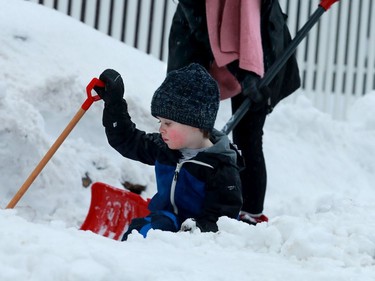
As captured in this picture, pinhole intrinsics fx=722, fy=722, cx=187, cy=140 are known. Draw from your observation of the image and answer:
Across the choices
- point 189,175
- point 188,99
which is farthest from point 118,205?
point 188,99

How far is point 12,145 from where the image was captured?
3.88 metres

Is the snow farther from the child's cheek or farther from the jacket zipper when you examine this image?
the child's cheek

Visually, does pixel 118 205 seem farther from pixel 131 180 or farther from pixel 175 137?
pixel 131 180

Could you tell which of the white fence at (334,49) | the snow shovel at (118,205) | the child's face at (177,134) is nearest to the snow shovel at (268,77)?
the snow shovel at (118,205)

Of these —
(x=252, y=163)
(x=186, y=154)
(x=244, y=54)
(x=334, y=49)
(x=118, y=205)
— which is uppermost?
(x=244, y=54)

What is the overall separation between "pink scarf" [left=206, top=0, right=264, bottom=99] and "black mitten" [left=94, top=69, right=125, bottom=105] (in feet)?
2.17

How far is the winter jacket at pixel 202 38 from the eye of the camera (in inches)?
143

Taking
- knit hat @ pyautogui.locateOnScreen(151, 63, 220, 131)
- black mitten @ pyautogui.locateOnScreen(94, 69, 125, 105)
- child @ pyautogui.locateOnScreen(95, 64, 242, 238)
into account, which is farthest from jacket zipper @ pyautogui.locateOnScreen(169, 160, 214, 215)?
black mitten @ pyautogui.locateOnScreen(94, 69, 125, 105)

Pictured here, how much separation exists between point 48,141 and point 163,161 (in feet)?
3.86

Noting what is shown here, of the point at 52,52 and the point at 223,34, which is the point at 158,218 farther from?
the point at 52,52

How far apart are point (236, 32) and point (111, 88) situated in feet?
2.74

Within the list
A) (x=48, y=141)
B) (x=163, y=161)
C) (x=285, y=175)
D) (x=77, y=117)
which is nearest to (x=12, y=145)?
(x=48, y=141)

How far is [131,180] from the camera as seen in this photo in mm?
4457

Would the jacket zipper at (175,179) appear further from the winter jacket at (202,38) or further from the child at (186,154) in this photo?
the winter jacket at (202,38)
